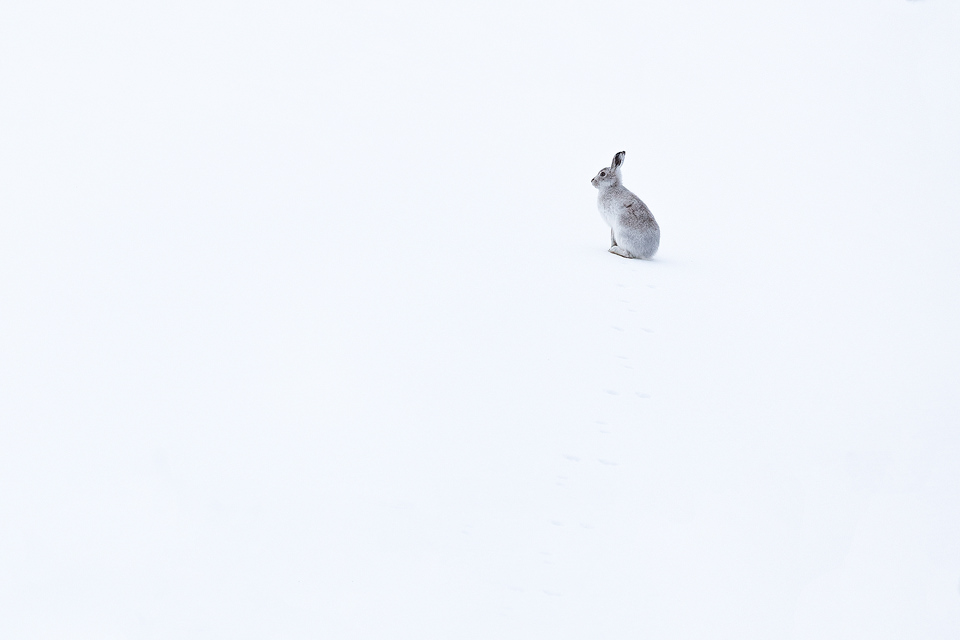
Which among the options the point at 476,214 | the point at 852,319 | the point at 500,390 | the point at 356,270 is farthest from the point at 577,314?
the point at 476,214

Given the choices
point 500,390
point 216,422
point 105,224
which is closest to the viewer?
point 216,422

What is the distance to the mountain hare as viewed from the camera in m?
8.34

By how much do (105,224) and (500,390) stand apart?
5.34 metres

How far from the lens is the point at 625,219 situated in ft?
27.4

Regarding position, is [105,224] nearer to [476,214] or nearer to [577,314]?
[476,214]

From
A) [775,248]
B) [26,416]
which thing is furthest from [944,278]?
[26,416]

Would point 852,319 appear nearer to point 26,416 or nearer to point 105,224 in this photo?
point 26,416

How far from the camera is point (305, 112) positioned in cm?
1499

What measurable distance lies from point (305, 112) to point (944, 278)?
10569 mm

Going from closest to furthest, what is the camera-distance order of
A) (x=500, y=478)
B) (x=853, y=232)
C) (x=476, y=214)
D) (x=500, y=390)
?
(x=500, y=478) → (x=500, y=390) → (x=476, y=214) → (x=853, y=232)

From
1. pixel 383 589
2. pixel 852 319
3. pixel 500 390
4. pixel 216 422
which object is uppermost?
pixel 852 319

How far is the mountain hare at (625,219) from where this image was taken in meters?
8.34

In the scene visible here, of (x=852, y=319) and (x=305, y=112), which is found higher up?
(x=305, y=112)

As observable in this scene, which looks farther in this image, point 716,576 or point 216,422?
point 216,422
